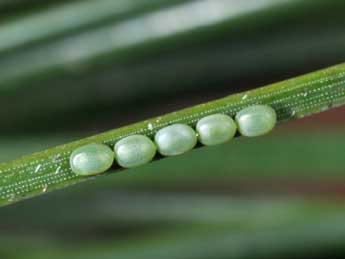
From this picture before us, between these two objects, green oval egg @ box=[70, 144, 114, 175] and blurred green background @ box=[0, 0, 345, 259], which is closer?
green oval egg @ box=[70, 144, 114, 175]

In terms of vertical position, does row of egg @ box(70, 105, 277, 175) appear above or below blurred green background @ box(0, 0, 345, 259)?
below

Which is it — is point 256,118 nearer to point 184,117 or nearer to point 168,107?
point 184,117

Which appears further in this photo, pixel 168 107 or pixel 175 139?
pixel 168 107

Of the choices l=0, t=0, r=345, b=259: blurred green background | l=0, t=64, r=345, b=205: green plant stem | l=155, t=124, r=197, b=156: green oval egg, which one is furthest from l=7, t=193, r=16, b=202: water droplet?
l=0, t=0, r=345, b=259: blurred green background

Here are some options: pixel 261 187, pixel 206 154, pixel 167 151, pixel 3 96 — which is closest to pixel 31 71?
pixel 3 96

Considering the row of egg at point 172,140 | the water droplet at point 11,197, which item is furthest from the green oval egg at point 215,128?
the water droplet at point 11,197

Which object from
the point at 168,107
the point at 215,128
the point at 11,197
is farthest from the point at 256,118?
the point at 168,107

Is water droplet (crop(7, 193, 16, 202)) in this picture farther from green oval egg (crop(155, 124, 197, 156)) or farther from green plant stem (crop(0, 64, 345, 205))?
green oval egg (crop(155, 124, 197, 156))

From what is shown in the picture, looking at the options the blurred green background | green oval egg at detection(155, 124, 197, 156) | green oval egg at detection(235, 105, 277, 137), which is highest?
the blurred green background
